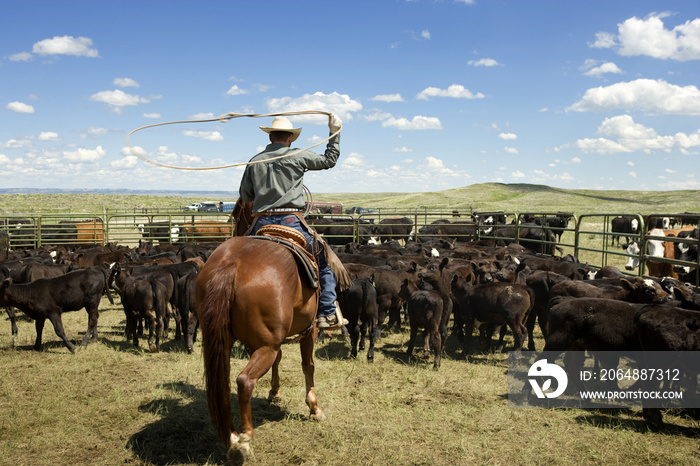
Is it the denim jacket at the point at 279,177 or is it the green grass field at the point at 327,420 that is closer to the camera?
the green grass field at the point at 327,420

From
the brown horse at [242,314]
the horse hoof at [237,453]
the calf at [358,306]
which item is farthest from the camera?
the calf at [358,306]

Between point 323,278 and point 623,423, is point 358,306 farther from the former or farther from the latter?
point 623,423

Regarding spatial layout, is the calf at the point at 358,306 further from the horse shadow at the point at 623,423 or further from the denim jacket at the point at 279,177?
the horse shadow at the point at 623,423

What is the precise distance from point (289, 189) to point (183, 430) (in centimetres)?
259

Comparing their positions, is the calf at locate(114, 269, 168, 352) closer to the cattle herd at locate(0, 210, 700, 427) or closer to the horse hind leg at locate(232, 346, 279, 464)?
the cattle herd at locate(0, 210, 700, 427)

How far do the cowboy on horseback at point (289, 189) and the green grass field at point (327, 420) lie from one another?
119 cm

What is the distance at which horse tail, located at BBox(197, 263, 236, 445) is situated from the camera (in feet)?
12.6

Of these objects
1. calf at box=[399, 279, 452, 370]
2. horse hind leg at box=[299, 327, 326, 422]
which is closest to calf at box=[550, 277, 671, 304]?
calf at box=[399, 279, 452, 370]

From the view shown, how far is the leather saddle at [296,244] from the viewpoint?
4566 millimetres

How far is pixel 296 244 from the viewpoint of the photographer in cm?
466

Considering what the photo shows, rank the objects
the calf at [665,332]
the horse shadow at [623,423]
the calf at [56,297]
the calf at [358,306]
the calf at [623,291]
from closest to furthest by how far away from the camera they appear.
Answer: the horse shadow at [623,423]
the calf at [665,332]
the calf at [623,291]
the calf at [358,306]
the calf at [56,297]

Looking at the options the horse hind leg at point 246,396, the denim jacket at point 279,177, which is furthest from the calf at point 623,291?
the horse hind leg at point 246,396

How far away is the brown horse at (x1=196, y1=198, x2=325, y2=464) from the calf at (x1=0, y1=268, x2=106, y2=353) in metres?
5.17

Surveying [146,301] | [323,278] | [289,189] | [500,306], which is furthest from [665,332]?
[146,301]
